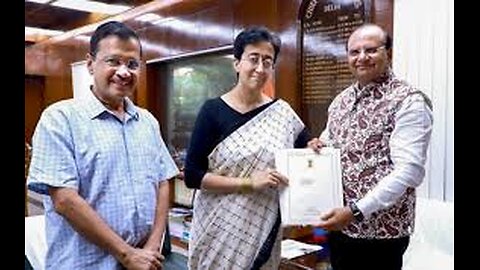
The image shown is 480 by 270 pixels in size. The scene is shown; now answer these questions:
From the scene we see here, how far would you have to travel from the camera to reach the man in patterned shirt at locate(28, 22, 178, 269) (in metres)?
1.24

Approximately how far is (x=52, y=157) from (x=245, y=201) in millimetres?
657

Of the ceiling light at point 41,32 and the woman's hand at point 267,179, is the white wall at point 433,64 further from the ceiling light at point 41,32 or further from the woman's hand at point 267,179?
the ceiling light at point 41,32

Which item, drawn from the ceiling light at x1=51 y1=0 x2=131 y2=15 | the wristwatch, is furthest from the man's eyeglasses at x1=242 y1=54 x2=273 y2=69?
the ceiling light at x1=51 y1=0 x2=131 y2=15

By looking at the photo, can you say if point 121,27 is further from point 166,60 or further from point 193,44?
point 166,60

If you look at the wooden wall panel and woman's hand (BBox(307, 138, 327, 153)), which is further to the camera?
the wooden wall panel

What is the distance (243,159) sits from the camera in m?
1.58

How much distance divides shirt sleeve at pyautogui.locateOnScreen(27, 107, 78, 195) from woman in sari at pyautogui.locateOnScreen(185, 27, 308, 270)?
0.47 metres

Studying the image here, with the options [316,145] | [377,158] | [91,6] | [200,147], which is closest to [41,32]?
[91,6]

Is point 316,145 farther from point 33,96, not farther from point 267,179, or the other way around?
point 33,96

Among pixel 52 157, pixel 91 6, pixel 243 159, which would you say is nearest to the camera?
pixel 52 157

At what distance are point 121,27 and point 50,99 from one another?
19.3 ft

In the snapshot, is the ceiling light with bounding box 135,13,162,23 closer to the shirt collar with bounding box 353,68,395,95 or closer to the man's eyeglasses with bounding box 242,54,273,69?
the man's eyeglasses with bounding box 242,54,273,69
